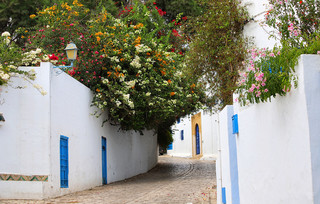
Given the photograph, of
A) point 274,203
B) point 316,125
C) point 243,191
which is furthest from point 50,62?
point 316,125

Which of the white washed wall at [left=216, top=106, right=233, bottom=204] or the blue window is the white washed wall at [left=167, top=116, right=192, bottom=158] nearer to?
the blue window

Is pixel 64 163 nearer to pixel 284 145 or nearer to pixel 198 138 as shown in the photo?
pixel 284 145

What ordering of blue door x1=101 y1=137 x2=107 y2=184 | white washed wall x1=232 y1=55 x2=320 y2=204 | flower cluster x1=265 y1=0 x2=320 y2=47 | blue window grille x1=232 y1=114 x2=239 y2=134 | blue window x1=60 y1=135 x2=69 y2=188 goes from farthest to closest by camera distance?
blue door x1=101 y1=137 x2=107 y2=184, blue window x1=60 y1=135 x2=69 y2=188, blue window grille x1=232 y1=114 x2=239 y2=134, flower cluster x1=265 y1=0 x2=320 y2=47, white washed wall x1=232 y1=55 x2=320 y2=204

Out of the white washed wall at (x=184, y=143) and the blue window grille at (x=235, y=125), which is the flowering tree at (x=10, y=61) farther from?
the white washed wall at (x=184, y=143)

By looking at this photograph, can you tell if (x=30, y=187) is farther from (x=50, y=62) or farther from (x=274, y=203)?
(x=274, y=203)

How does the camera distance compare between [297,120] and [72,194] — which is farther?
[72,194]

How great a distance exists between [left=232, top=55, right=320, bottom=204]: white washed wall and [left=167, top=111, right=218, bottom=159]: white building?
61.2 ft

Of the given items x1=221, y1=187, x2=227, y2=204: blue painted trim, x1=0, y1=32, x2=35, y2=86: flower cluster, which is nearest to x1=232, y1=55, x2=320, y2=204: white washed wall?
x1=221, y1=187, x2=227, y2=204: blue painted trim

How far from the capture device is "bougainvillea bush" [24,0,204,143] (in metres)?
13.4

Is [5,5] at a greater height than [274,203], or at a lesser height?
greater

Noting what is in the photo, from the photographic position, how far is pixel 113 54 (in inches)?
534

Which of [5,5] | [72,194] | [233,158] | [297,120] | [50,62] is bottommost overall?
[72,194]

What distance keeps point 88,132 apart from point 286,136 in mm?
9671

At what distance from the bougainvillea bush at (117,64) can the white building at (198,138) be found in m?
9.48
